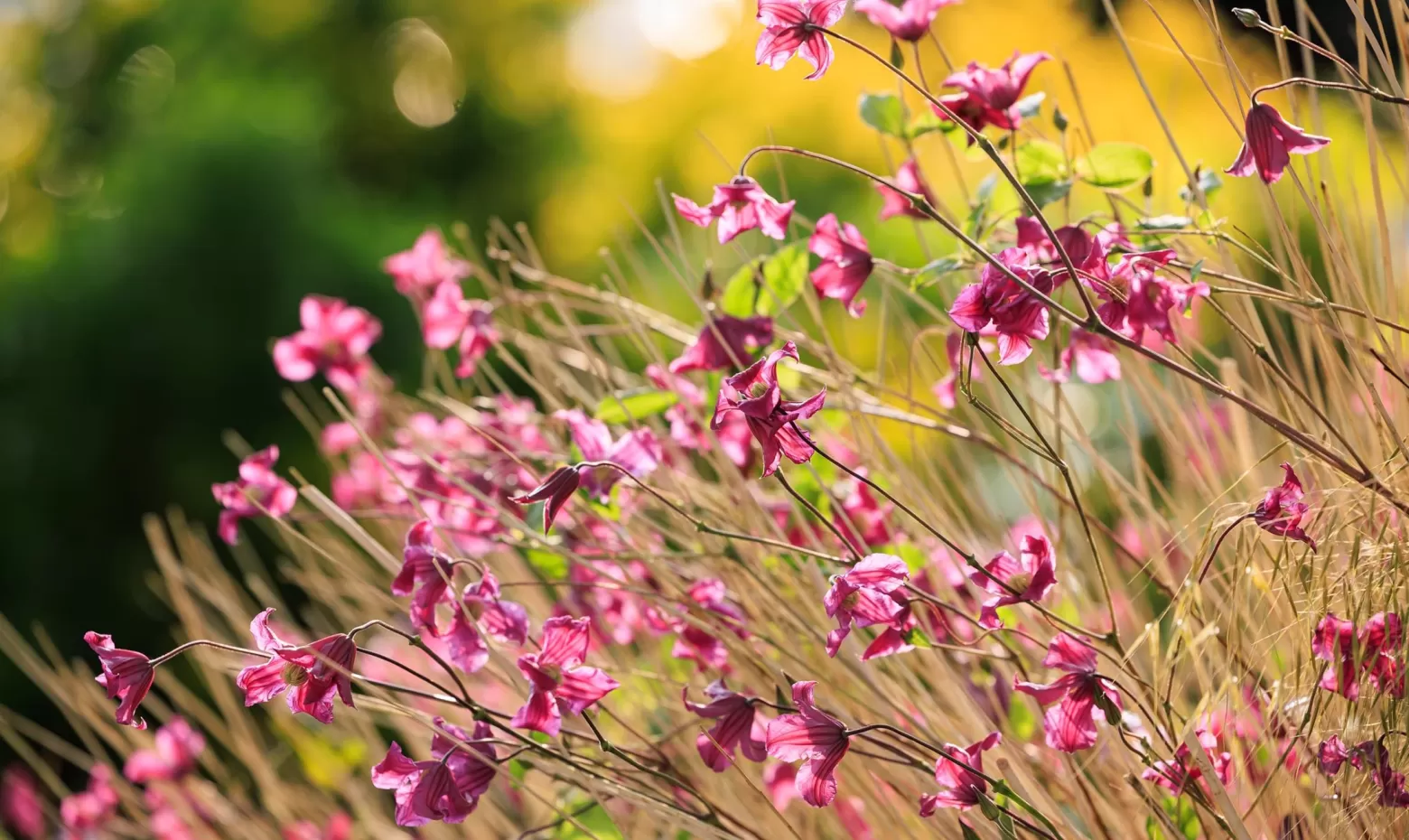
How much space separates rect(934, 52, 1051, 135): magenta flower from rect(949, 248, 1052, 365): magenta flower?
26cm

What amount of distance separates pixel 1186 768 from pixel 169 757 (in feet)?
→ 3.46

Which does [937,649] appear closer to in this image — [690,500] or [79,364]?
[690,500]

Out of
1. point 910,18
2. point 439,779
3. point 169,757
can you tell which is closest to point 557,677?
point 439,779

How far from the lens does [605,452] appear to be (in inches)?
35.7

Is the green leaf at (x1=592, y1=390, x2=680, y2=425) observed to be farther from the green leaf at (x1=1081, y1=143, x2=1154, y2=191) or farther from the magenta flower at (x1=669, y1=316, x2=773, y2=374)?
the green leaf at (x1=1081, y1=143, x2=1154, y2=191)

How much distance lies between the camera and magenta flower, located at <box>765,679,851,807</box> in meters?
0.66

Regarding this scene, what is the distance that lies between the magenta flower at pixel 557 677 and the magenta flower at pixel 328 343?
0.57m

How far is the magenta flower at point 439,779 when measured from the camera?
69cm

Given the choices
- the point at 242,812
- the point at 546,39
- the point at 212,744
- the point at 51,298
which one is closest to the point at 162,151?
the point at 51,298

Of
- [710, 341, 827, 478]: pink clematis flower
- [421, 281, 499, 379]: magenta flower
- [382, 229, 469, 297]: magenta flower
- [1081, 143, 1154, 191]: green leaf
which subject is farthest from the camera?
[382, 229, 469, 297]: magenta flower

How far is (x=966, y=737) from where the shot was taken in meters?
Result: 0.88

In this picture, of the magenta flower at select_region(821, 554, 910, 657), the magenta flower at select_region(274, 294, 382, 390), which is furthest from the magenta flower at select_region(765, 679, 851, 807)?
the magenta flower at select_region(274, 294, 382, 390)

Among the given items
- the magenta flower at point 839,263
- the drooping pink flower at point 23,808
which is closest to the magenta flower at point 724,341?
the magenta flower at point 839,263

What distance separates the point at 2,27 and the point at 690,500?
6.22 metres
